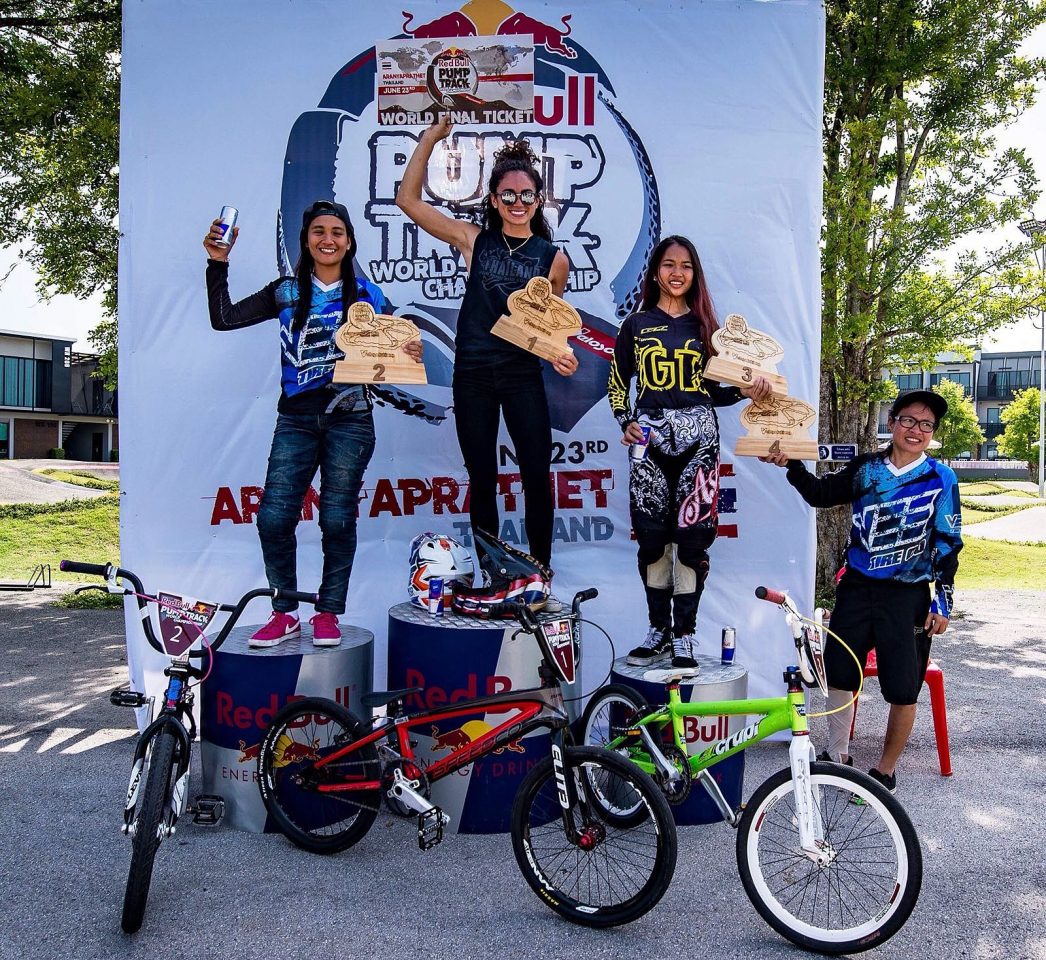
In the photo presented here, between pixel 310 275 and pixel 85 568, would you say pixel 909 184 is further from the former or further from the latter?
pixel 85 568

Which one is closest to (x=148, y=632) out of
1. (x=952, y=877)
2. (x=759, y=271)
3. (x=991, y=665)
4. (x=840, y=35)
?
(x=952, y=877)

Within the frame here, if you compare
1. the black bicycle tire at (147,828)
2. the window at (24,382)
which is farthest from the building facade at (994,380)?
the black bicycle tire at (147,828)

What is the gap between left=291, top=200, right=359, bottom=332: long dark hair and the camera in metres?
4.09

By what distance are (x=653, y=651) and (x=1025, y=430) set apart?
4370cm

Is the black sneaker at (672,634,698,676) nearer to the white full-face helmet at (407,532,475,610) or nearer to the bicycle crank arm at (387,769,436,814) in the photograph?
the white full-face helmet at (407,532,475,610)

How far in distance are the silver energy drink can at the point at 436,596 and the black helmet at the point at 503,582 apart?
2.6 inches

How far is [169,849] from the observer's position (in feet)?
11.3

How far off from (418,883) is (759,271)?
134 inches

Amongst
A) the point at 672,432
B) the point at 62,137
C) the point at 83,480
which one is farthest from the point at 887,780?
the point at 83,480

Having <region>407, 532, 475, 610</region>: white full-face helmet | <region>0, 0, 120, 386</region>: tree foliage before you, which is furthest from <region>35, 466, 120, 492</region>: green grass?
<region>407, 532, 475, 610</region>: white full-face helmet

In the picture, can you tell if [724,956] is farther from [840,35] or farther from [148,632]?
[840,35]

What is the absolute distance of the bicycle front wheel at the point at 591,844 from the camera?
2768mm

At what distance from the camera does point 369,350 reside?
12.6 feet

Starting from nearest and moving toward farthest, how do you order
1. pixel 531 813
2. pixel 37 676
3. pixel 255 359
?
1. pixel 531 813
2. pixel 255 359
3. pixel 37 676
